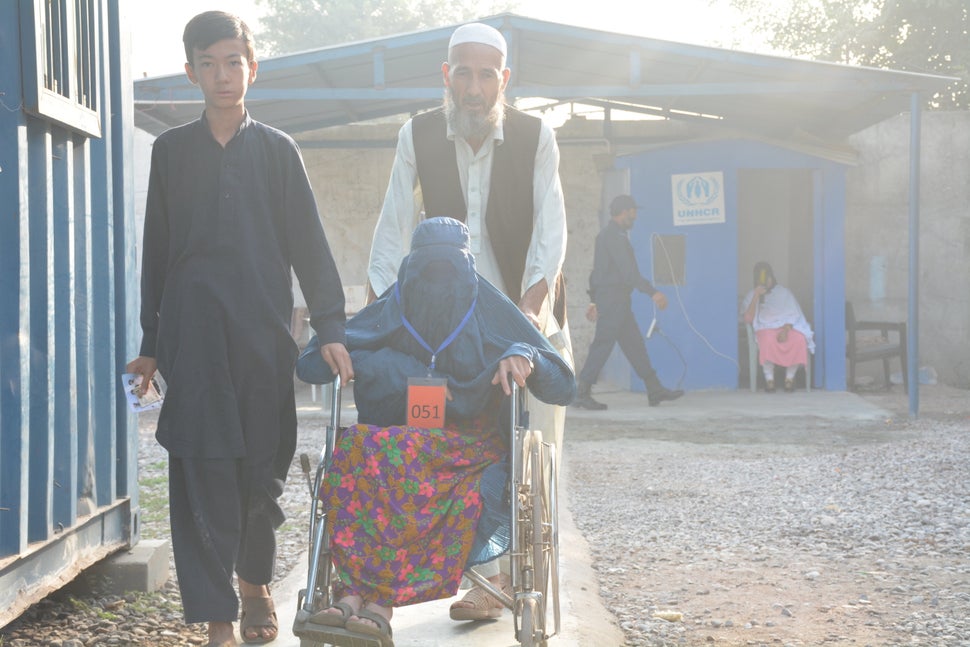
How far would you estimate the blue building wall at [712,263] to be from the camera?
13.7m

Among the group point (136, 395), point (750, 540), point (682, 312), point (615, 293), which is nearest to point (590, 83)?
point (682, 312)

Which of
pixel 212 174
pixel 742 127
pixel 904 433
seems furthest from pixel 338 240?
pixel 212 174

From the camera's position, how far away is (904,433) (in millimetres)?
10461

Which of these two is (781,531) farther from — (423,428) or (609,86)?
(609,86)

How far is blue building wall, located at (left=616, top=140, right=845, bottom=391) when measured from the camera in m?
13.7

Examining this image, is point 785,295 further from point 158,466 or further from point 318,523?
point 318,523

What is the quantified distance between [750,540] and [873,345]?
863 cm

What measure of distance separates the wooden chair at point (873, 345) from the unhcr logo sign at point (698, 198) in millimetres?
1992

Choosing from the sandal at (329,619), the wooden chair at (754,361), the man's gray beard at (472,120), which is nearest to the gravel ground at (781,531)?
the sandal at (329,619)

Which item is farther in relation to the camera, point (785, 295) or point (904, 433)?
point (785, 295)

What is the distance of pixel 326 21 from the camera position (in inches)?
1879

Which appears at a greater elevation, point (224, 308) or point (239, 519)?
point (224, 308)

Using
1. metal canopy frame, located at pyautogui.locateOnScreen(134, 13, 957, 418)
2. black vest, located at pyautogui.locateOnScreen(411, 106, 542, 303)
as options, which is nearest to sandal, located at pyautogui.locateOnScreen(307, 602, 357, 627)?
black vest, located at pyautogui.locateOnScreen(411, 106, 542, 303)

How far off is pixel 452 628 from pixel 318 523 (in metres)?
0.99
